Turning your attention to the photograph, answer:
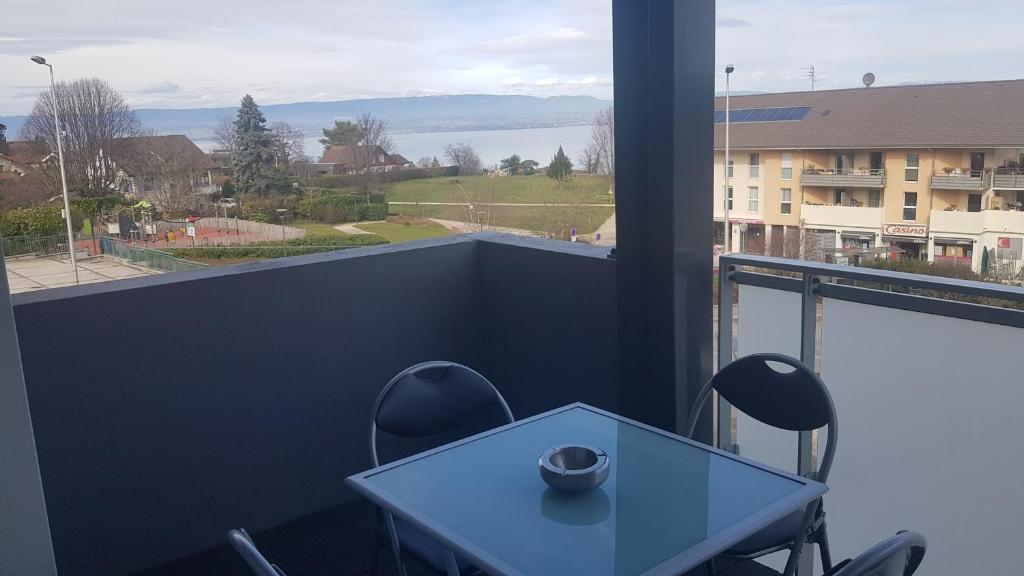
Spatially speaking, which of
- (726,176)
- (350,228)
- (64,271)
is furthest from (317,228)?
(726,176)

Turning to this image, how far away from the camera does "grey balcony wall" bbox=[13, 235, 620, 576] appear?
285cm

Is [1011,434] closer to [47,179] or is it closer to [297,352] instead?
[297,352]

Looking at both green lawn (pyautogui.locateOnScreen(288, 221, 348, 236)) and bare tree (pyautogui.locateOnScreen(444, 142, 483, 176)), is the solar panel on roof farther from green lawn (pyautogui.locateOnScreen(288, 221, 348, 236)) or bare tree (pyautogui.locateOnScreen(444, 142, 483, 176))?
green lawn (pyautogui.locateOnScreen(288, 221, 348, 236))

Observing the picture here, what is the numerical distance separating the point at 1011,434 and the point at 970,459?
153mm

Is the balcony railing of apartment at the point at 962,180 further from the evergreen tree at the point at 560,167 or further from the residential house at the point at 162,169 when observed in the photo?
the residential house at the point at 162,169

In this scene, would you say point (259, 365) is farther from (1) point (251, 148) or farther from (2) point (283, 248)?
(1) point (251, 148)

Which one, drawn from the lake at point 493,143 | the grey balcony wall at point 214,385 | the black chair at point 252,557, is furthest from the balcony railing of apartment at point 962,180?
the black chair at point 252,557

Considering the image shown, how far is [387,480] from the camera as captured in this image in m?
1.86

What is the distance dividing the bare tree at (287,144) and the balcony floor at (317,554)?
1.79m

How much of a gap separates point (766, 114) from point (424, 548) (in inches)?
81.6

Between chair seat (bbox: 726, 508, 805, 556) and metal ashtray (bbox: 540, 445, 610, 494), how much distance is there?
573mm

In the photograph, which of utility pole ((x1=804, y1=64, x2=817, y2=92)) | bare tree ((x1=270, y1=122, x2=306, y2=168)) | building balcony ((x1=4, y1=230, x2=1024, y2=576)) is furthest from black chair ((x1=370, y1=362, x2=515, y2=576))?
bare tree ((x1=270, y1=122, x2=306, y2=168))

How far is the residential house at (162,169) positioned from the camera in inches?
138

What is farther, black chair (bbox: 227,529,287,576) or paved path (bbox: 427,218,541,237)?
paved path (bbox: 427,218,541,237)
